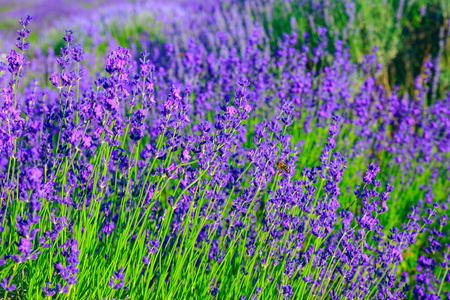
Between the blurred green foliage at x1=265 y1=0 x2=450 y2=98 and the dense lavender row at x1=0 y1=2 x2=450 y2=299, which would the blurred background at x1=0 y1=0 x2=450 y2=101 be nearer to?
the blurred green foliage at x1=265 y1=0 x2=450 y2=98

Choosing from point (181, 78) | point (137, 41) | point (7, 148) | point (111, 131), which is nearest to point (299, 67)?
point (181, 78)

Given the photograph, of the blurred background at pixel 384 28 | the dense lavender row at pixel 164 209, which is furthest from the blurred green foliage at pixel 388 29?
the dense lavender row at pixel 164 209

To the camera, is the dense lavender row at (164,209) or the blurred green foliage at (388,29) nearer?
the dense lavender row at (164,209)

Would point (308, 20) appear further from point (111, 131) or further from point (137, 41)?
point (111, 131)

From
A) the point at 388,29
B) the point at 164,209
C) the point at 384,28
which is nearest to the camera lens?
the point at 164,209

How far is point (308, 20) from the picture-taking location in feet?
16.5

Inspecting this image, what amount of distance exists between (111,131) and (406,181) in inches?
106

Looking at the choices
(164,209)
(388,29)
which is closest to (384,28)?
(388,29)

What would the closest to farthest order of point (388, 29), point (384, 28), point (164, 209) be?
point (164, 209), point (388, 29), point (384, 28)

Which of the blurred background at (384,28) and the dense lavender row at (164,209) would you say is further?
the blurred background at (384,28)

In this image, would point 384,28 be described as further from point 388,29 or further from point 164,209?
point 164,209

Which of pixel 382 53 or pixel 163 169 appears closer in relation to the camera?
pixel 163 169

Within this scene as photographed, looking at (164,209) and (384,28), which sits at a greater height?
(384,28)

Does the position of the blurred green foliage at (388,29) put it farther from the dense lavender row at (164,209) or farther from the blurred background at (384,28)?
the dense lavender row at (164,209)
